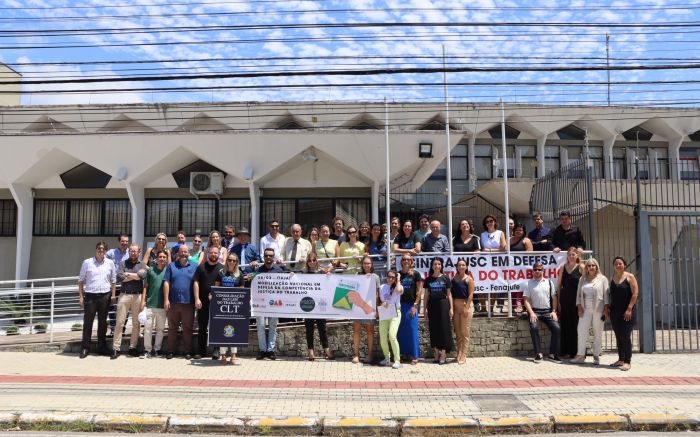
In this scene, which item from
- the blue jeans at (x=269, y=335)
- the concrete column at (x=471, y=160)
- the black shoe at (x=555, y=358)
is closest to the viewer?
the black shoe at (x=555, y=358)

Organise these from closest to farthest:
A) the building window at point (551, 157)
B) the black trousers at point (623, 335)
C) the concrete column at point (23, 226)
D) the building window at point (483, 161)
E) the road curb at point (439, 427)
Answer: the road curb at point (439, 427) < the black trousers at point (623, 335) < the concrete column at point (23, 226) < the building window at point (483, 161) < the building window at point (551, 157)

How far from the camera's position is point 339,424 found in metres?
5.88

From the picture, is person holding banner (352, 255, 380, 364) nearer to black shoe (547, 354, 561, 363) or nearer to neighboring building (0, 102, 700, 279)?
black shoe (547, 354, 561, 363)

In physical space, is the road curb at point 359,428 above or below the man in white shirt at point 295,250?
below

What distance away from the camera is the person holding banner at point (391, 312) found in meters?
8.88

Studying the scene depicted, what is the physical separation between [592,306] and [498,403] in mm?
3351

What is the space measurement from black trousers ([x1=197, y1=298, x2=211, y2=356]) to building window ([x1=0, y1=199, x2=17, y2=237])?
12.2 m

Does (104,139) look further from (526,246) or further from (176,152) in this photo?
(526,246)

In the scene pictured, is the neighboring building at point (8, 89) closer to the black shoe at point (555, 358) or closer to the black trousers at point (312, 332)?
the black trousers at point (312, 332)

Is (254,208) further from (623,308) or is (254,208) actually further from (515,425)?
(515,425)

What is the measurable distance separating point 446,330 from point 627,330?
2.87 metres

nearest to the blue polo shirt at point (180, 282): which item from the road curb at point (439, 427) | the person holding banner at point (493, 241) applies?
the road curb at point (439, 427)

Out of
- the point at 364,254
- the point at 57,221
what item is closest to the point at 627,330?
the point at 364,254

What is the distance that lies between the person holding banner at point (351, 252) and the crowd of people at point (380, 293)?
2cm
